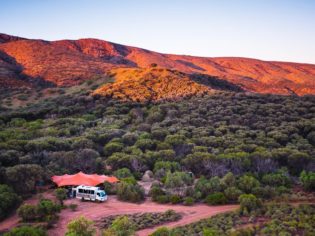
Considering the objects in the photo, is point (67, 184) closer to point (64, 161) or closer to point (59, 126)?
point (64, 161)

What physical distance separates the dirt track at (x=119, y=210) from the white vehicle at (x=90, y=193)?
384 millimetres

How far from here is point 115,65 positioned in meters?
103

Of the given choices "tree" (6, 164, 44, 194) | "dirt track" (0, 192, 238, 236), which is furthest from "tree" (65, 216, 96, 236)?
"tree" (6, 164, 44, 194)

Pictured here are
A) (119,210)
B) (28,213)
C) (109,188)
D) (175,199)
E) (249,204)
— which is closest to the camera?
(28,213)

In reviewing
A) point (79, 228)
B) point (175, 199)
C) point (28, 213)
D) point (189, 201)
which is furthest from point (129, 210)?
point (79, 228)

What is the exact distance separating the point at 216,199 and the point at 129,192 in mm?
5540

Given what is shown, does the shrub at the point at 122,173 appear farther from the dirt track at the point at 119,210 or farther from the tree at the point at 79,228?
the tree at the point at 79,228

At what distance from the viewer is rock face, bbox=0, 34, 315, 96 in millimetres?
85812

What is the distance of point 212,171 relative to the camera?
29.4 meters

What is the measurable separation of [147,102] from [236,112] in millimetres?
14851

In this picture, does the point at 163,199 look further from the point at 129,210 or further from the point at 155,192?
the point at 129,210

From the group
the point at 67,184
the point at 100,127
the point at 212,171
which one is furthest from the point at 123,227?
the point at 100,127

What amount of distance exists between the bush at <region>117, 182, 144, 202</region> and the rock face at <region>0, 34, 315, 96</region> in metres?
57.7

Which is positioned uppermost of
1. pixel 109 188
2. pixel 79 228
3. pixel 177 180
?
pixel 79 228
